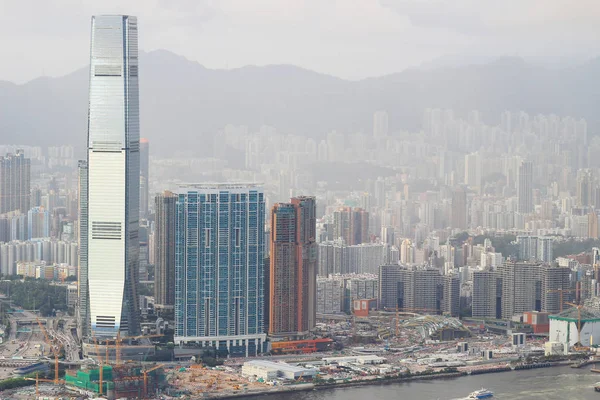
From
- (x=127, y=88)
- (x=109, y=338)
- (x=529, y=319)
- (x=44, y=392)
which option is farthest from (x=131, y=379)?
(x=529, y=319)

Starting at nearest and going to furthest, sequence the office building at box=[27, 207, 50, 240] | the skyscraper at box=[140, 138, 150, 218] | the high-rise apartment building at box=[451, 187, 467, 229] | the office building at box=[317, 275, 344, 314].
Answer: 1. the skyscraper at box=[140, 138, 150, 218]
2. the office building at box=[317, 275, 344, 314]
3. the office building at box=[27, 207, 50, 240]
4. the high-rise apartment building at box=[451, 187, 467, 229]

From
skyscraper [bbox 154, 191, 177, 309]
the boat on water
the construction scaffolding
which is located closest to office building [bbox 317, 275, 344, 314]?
skyscraper [bbox 154, 191, 177, 309]

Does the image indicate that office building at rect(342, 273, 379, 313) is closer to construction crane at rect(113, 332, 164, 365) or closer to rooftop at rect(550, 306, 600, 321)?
rooftop at rect(550, 306, 600, 321)

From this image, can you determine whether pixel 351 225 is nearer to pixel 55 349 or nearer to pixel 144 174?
pixel 144 174

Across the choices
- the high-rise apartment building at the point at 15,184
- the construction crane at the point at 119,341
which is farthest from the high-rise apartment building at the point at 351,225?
the construction crane at the point at 119,341

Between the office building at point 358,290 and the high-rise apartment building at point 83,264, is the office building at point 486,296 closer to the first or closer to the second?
the office building at point 358,290

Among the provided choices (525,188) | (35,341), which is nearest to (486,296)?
(525,188)

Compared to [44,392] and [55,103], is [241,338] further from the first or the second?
[55,103]
